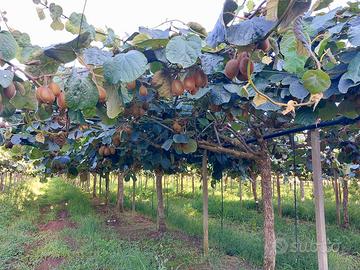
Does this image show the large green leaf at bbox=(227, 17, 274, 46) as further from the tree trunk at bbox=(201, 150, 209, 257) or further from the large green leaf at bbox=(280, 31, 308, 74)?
the tree trunk at bbox=(201, 150, 209, 257)

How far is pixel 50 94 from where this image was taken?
1.14m

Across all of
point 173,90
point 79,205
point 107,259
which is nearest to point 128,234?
point 107,259

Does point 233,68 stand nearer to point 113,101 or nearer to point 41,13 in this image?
point 113,101

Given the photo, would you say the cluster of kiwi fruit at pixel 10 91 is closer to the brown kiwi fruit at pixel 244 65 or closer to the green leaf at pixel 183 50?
the green leaf at pixel 183 50

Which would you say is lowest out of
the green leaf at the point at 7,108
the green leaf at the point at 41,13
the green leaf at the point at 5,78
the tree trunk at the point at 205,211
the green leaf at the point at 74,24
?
the tree trunk at the point at 205,211

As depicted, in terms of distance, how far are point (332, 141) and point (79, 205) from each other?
7350mm

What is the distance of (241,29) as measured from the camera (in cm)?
97

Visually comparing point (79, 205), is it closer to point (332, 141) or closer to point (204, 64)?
point (332, 141)

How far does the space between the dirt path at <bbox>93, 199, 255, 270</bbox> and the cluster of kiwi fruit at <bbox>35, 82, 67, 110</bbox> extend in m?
3.29

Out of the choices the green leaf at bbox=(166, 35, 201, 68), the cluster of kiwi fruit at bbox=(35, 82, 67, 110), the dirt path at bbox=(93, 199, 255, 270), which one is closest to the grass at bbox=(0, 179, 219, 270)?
the dirt path at bbox=(93, 199, 255, 270)

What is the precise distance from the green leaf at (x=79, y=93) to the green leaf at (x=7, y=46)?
0.19m

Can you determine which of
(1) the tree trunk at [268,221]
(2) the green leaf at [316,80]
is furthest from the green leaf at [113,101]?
(1) the tree trunk at [268,221]

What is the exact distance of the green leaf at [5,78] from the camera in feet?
3.40

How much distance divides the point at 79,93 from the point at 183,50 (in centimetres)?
38
